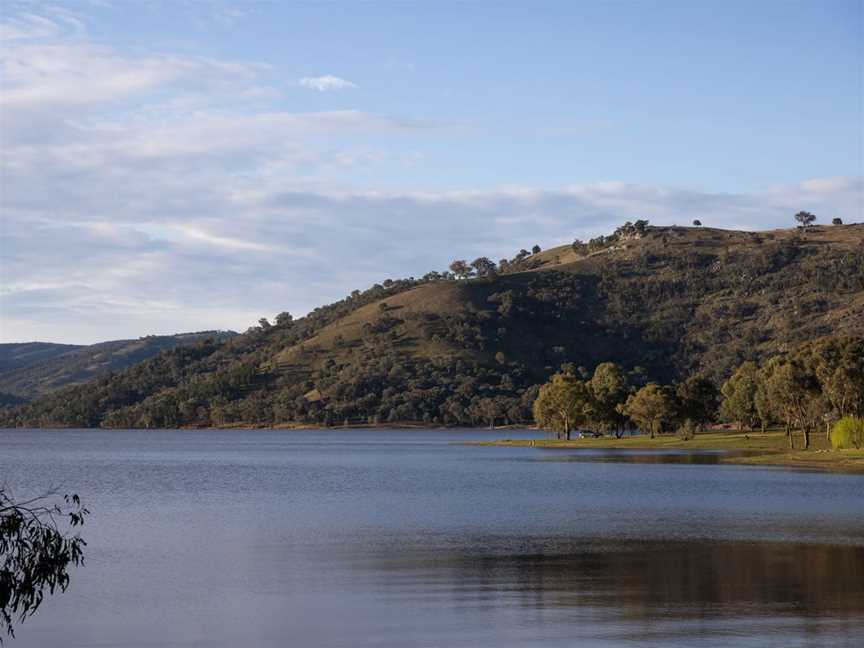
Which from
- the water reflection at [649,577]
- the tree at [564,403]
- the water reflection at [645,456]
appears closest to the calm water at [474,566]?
the water reflection at [649,577]

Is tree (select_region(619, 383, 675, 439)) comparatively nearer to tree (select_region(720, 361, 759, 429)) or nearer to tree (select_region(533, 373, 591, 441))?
tree (select_region(533, 373, 591, 441))

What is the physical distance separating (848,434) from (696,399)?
3991 centimetres

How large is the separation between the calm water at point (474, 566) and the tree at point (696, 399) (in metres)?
59.7

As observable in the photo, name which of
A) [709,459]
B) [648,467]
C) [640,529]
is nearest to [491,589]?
[640,529]

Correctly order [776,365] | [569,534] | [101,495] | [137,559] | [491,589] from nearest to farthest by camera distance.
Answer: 1. [491,589]
2. [137,559]
3. [569,534]
4. [101,495]
5. [776,365]

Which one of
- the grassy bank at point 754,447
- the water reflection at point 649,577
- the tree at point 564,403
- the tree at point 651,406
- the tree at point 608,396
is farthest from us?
the tree at point 608,396

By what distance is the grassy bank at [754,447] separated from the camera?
3830 inches

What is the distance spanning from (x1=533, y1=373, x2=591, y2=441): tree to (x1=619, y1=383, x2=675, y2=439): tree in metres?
5.80


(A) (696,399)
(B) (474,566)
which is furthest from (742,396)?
(B) (474,566)

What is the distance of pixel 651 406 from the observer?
14275 cm

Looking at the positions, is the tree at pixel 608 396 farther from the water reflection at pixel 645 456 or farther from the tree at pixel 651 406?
the water reflection at pixel 645 456

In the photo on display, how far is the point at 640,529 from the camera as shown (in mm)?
51375

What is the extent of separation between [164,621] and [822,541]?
997 inches

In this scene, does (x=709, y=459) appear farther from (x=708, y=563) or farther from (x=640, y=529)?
(x=708, y=563)
